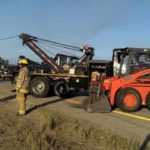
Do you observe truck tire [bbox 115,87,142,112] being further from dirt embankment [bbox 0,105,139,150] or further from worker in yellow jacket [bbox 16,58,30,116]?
worker in yellow jacket [bbox 16,58,30,116]

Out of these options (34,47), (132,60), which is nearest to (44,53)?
(34,47)

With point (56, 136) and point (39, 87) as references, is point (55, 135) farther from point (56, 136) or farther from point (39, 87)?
point (39, 87)

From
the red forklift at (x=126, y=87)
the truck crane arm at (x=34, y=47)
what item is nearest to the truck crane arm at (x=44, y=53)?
the truck crane arm at (x=34, y=47)

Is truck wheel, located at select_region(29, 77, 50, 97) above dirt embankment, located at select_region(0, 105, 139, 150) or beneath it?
above

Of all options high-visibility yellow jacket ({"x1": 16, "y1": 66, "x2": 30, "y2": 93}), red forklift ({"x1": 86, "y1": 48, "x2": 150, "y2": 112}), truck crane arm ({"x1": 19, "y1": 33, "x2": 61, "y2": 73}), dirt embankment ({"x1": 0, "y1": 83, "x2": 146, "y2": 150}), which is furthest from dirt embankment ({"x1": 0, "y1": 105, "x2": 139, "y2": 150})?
truck crane arm ({"x1": 19, "y1": 33, "x2": 61, "y2": 73})

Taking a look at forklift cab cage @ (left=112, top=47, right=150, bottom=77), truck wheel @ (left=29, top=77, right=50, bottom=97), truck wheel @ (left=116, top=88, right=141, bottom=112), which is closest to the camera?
truck wheel @ (left=116, top=88, right=141, bottom=112)

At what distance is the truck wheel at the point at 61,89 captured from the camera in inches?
880

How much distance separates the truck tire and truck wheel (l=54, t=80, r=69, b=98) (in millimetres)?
5646

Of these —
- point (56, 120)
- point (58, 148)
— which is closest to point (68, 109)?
point (56, 120)

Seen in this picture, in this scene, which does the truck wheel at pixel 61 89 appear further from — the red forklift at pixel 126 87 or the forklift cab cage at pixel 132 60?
the forklift cab cage at pixel 132 60

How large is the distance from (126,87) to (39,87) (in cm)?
Result: 607

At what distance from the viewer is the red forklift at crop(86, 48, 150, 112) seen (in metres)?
16.8

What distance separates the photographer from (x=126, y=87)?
1708 centimetres

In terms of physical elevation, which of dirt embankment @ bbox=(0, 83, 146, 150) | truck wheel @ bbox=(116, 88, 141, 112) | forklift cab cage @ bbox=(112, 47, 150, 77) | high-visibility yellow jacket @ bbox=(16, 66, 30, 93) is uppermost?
forklift cab cage @ bbox=(112, 47, 150, 77)
